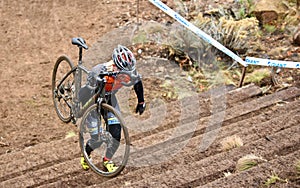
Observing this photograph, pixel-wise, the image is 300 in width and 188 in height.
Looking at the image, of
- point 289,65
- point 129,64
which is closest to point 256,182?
point 129,64

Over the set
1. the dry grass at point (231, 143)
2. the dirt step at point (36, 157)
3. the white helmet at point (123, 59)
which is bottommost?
the dirt step at point (36, 157)

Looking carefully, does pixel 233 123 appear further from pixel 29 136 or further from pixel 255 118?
pixel 29 136

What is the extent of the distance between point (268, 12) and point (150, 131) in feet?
13.5

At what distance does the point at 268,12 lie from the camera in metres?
10.0

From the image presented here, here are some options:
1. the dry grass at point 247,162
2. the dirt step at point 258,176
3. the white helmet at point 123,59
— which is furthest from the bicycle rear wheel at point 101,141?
the dry grass at point 247,162

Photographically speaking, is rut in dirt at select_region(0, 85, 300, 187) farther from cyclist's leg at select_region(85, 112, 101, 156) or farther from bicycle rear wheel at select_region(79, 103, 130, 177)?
cyclist's leg at select_region(85, 112, 101, 156)

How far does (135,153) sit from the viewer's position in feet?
21.2

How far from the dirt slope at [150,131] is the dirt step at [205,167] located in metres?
0.01

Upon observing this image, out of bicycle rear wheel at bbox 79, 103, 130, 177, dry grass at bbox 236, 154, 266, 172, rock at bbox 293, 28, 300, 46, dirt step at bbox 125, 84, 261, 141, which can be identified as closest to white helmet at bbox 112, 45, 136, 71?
bicycle rear wheel at bbox 79, 103, 130, 177

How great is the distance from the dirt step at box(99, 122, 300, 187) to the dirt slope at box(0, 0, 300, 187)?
1 centimetres

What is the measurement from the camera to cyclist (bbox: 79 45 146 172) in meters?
5.51

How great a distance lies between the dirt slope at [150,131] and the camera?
18.8ft

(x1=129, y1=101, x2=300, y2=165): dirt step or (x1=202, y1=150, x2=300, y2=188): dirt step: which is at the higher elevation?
(x1=202, y1=150, x2=300, y2=188): dirt step

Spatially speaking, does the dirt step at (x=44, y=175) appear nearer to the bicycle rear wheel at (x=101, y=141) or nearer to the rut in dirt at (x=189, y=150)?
the rut in dirt at (x=189, y=150)
